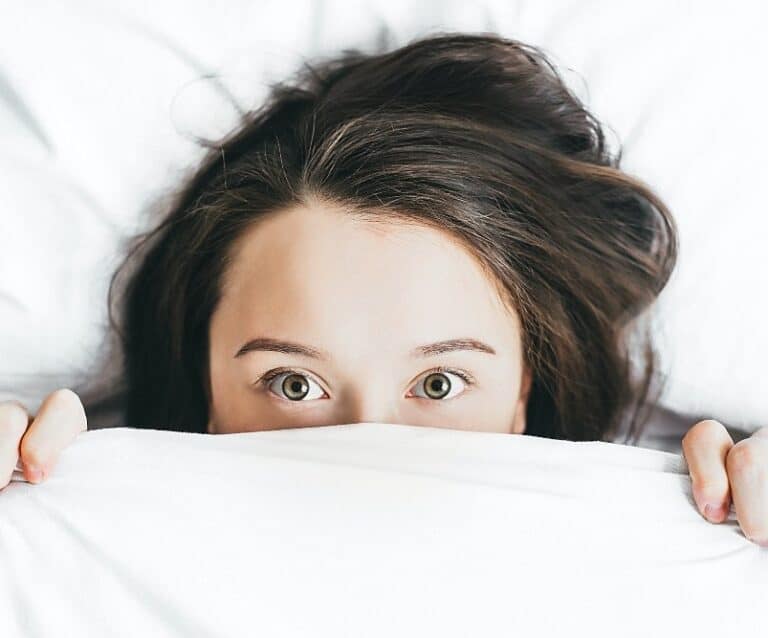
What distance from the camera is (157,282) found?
110 centimetres

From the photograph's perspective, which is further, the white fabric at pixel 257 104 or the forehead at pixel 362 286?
the white fabric at pixel 257 104

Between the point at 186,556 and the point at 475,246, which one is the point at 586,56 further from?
the point at 186,556

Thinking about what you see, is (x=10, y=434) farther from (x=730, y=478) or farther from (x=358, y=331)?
(x=730, y=478)

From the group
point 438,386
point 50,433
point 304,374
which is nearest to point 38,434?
point 50,433

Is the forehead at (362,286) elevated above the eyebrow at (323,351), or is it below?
above

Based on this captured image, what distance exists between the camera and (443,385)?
94 cm

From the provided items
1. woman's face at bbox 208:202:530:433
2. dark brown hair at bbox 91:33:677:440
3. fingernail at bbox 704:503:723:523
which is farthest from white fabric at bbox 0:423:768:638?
dark brown hair at bbox 91:33:677:440

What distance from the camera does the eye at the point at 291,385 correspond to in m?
0.95

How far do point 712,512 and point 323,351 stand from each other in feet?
1.17

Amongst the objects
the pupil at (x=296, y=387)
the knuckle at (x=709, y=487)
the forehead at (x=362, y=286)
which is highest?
the forehead at (x=362, y=286)

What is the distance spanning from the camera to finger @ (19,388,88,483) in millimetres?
760

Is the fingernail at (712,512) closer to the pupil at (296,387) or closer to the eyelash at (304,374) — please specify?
the eyelash at (304,374)

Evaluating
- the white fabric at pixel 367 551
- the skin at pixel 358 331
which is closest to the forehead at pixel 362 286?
the skin at pixel 358 331

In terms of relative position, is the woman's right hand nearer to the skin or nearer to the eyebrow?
the skin
